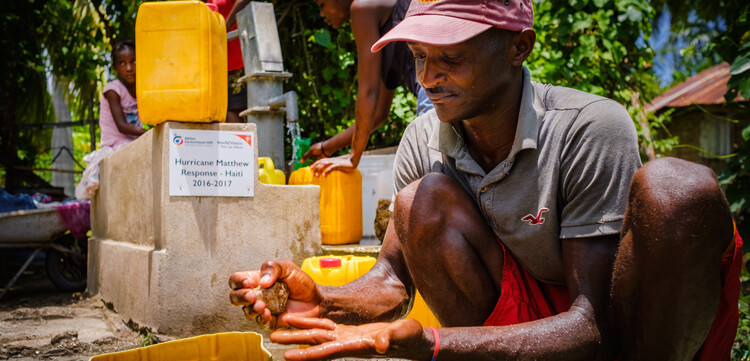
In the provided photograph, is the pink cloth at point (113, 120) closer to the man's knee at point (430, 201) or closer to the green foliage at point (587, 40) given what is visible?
the green foliage at point (587, 40)

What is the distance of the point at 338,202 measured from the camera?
14.5 feet

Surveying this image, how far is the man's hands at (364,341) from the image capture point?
4.89ft

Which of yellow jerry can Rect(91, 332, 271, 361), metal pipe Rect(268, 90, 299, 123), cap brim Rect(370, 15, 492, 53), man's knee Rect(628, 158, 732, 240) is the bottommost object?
yellow jerry can Rect(91, 332, 271, 361)

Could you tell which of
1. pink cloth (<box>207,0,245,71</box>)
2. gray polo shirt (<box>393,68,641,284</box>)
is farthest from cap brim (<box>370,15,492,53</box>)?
pink cloth (<box>207,0,245,71</box>)

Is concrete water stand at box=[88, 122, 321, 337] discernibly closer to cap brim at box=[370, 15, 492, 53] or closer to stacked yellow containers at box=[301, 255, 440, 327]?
stacked yellow containers at box=[301, 255, 440, 327]

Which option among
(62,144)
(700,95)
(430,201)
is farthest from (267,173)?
(700,95)

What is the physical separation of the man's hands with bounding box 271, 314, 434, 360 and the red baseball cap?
81 centimetres

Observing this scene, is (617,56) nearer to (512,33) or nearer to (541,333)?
(512,33)

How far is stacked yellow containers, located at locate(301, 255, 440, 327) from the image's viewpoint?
3.22 m

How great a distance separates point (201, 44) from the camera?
3.65 m

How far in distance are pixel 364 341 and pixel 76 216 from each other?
5240 mm

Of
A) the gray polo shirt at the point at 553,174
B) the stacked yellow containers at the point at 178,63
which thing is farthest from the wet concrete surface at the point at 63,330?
the gray polo shirt at the point at 553,174

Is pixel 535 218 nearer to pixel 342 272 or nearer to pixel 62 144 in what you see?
pixel 342 272

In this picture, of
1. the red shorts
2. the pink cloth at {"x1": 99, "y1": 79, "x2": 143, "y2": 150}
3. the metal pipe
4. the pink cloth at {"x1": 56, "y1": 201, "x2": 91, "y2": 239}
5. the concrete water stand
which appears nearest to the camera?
the red shorts
